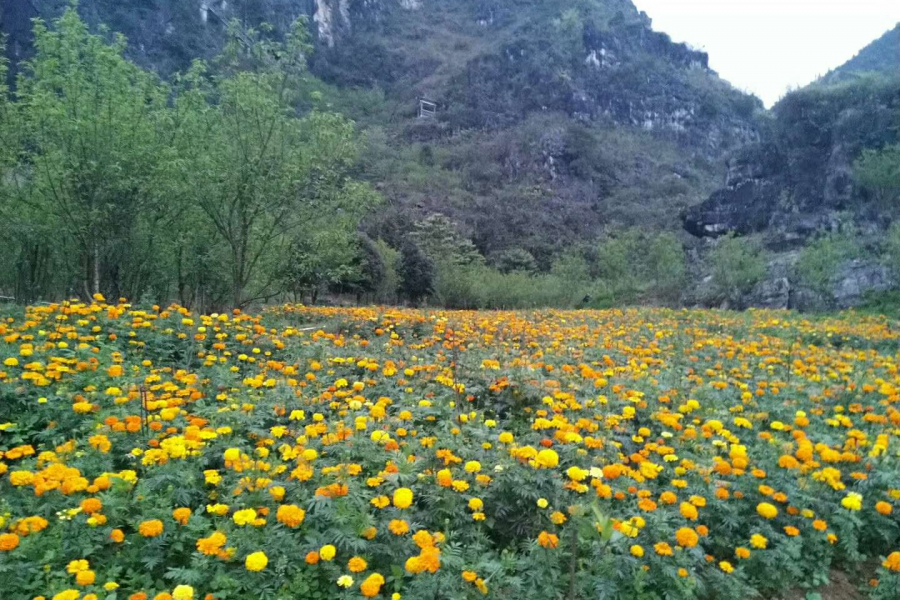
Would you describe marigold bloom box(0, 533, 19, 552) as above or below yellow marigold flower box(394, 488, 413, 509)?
below

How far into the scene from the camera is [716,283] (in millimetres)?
23672

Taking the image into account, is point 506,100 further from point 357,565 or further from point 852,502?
point 357,565

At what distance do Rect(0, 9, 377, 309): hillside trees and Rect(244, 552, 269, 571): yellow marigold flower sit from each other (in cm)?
673

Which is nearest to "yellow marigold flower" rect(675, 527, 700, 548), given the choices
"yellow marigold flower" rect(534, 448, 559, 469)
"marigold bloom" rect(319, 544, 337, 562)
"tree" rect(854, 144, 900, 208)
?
"yellow marigold flower" rect(534, 448, 559, 469)

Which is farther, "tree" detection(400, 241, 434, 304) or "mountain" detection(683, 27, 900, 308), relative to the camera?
"mountain" detection(683, 27, 900, 308)

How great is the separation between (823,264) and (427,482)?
21.4 meters

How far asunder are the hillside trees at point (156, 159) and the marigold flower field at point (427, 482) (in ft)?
12.1

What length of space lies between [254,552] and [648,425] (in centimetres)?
296

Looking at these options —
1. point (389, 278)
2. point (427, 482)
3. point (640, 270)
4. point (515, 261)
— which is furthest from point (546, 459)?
point (515, 261)

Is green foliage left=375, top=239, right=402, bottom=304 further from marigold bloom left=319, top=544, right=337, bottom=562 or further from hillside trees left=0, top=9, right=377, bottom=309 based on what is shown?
marigold bloom left=319, top=544, right=337, bottom=562

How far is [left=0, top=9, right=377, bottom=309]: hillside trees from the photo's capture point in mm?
7969

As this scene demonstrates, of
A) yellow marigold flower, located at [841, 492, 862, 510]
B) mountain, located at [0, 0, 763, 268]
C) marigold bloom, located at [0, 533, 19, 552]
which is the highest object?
mountain, located at [0, 0, 763, 268]

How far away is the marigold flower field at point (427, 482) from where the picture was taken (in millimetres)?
2398

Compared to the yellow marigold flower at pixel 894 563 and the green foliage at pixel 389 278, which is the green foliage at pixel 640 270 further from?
the yellow marigold flower at pixel 894 563
